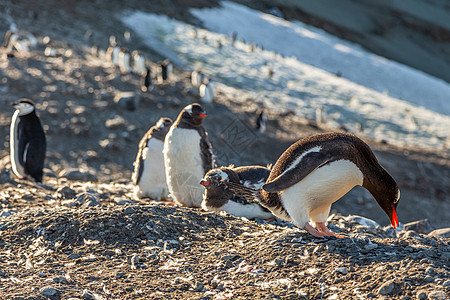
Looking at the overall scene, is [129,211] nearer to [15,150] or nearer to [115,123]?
[15,150]

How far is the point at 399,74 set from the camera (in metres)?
34.8

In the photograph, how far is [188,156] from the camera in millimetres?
6965

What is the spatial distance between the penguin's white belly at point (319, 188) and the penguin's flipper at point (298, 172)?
0.06 meters

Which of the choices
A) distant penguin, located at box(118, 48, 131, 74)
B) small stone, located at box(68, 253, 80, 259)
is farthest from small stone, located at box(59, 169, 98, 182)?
distant penguin, located at box(118, 48, 131, 74)

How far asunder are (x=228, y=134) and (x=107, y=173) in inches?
135

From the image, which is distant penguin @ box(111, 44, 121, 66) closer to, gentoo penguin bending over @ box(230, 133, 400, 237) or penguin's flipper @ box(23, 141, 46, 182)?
penguin's flipper @ box(23, 141, 46, 182)

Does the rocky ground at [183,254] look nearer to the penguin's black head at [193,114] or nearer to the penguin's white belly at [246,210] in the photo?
the penguin's white belly at [246,210]

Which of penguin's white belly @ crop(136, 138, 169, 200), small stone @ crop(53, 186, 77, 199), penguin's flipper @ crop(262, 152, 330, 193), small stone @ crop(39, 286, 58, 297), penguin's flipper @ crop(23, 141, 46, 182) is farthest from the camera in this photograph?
penguin's flipper @ crop(23, 141, 46, 182)

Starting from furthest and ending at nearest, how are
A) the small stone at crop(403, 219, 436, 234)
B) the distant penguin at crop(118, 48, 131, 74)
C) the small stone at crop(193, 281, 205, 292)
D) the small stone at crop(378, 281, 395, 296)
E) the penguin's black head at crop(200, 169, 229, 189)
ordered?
1. the distant penguin at crop(118, 48, 131, 74)
2. the small stone at crop(403, 219, 436, 234)
3. the penguin's black head at crop(200, 169, 229, 189)
4. the small stone at crop(193, 281, 205, 292)
5. the small stone at crop(378, 281, 395, 296)

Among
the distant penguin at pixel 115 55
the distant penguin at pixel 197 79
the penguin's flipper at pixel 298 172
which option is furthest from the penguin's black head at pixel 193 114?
the distant penguin at pixel 115 55

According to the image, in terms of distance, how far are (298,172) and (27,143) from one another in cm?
661

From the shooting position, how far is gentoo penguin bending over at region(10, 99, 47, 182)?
9.35 m

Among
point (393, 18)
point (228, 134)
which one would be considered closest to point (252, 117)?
point (228, 134)

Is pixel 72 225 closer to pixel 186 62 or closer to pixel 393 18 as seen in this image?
pixel 186 62
